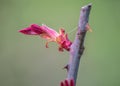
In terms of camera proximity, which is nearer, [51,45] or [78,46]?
[78,46]

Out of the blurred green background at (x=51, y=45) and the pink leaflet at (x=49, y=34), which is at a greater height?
the blurred green background at (x=51, y=45)

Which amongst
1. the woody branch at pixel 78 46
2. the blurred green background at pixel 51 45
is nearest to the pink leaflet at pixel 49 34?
the woody branch at pixel 78 46

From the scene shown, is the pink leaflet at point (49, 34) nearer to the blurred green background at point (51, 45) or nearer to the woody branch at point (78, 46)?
the woody branch at point (78, 46)

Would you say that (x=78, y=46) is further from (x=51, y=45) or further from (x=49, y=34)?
(x=51, y=45)

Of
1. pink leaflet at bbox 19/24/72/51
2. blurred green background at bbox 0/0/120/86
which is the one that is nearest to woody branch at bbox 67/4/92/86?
pink leaflet at bbox 19/24/72/51

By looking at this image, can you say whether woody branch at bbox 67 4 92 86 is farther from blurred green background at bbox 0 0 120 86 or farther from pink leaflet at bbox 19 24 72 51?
blurred green background at bbox 0 0 120 86

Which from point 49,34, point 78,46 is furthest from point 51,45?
point 78,46

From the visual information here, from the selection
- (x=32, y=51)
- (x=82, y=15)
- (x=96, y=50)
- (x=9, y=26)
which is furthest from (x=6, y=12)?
(x=82, y=15)

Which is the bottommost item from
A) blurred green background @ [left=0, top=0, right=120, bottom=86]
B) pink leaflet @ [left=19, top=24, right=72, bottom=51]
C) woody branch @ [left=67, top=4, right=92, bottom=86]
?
woody branch @ [left=67, top=4, right=92, bottom=86]
